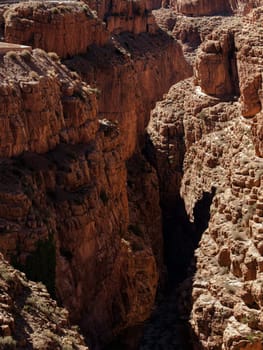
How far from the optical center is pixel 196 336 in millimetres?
45844

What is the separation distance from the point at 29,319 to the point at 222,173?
33.8m

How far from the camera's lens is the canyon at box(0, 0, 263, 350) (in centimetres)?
4103

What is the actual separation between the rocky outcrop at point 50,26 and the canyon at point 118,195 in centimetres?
10

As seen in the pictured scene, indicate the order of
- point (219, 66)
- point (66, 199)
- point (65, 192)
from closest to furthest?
point (66, 199) → point (65, 192) → point (219, 66)

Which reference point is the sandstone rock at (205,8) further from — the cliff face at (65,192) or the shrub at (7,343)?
the shrub at (7,343)

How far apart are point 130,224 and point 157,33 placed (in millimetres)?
46483

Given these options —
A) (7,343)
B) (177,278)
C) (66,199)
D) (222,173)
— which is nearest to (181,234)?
(177,278)

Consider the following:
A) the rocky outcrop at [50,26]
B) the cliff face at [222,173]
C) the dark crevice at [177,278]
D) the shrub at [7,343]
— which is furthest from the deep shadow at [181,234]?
the shrub at [7,343]

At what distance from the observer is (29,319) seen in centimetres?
2950

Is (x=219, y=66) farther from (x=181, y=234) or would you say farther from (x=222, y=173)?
(x=181, y=234)

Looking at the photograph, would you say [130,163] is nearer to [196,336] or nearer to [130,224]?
[130,224]

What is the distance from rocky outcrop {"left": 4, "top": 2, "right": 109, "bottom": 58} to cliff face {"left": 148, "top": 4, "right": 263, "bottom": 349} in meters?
9.08

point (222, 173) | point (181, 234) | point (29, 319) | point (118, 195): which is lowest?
point (181, 234)

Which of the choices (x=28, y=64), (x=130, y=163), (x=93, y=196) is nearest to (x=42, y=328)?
(x=93, y=196)
